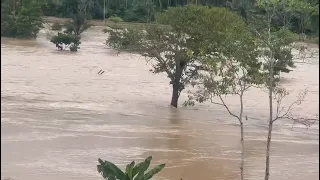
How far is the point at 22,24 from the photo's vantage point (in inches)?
1599

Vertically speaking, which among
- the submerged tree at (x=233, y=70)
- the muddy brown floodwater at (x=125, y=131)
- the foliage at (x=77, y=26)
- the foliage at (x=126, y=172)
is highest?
the submerged tree at (x=233, y=70)

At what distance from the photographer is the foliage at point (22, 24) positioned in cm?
4053

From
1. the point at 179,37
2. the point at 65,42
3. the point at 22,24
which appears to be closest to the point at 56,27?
the point at 22,24

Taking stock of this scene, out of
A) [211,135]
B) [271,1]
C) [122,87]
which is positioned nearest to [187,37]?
[211,135]

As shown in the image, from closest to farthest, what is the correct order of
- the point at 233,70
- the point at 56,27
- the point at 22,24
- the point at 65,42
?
the point at 233,70 < the point at 65,42 < the point at 22,24 < the point at 56,27

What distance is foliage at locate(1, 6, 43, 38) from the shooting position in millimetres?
40531

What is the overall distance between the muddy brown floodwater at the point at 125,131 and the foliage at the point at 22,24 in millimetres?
12119

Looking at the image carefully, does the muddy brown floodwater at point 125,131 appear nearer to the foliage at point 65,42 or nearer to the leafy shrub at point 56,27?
the foliage at point 65,42

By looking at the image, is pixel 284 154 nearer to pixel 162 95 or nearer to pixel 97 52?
pixel 162 95

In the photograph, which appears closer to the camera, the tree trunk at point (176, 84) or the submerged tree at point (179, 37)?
the submerged tree at point (179, 37)

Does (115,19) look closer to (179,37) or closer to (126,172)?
(179,37)

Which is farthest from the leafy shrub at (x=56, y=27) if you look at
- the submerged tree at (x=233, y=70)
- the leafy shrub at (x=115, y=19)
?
the submerged tree at (x=233, y=70)

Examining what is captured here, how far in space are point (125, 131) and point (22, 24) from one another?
26.6 metres

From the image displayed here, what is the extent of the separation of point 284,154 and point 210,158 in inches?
82.4
